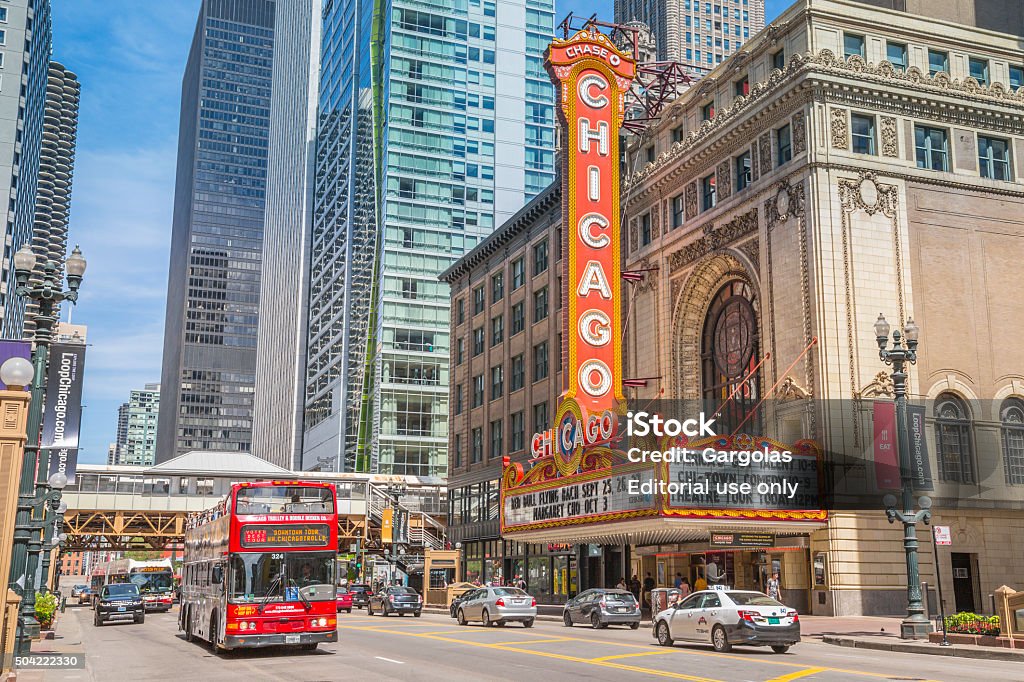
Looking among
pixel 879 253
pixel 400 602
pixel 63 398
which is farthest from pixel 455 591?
pixel 879 253

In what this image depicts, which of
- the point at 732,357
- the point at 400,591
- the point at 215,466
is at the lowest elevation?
the point at 400,591

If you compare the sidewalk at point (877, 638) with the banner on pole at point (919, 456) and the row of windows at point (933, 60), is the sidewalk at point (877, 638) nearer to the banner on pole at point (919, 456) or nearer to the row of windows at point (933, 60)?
the banner on pole at point (919, 456)

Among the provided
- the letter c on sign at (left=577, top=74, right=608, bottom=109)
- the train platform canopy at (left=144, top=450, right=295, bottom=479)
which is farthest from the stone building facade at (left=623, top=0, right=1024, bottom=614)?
the train platform canopy at (left=144, top=450, right=295, bottom=479)

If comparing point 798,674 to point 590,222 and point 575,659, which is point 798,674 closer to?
point 575,659

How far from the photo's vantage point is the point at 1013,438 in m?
42.4

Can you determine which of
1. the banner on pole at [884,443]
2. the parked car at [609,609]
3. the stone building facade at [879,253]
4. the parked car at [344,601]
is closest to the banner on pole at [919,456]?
the banner on pole at [884,443]

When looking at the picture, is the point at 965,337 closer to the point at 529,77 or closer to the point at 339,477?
the point at 339,477

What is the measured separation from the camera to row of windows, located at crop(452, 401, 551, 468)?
6638 centimetres

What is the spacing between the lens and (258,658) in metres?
24.7

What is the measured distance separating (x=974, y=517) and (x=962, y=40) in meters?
20.9

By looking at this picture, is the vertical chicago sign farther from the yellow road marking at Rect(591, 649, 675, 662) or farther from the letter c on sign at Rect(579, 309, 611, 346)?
the yellow road marking at Rect(591, 649, 675, 662)

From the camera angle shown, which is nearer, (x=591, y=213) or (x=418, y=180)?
(x=591, y=213)

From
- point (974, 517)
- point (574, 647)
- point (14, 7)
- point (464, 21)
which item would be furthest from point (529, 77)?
point (574, 647)

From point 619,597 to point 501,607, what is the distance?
14.1ft
